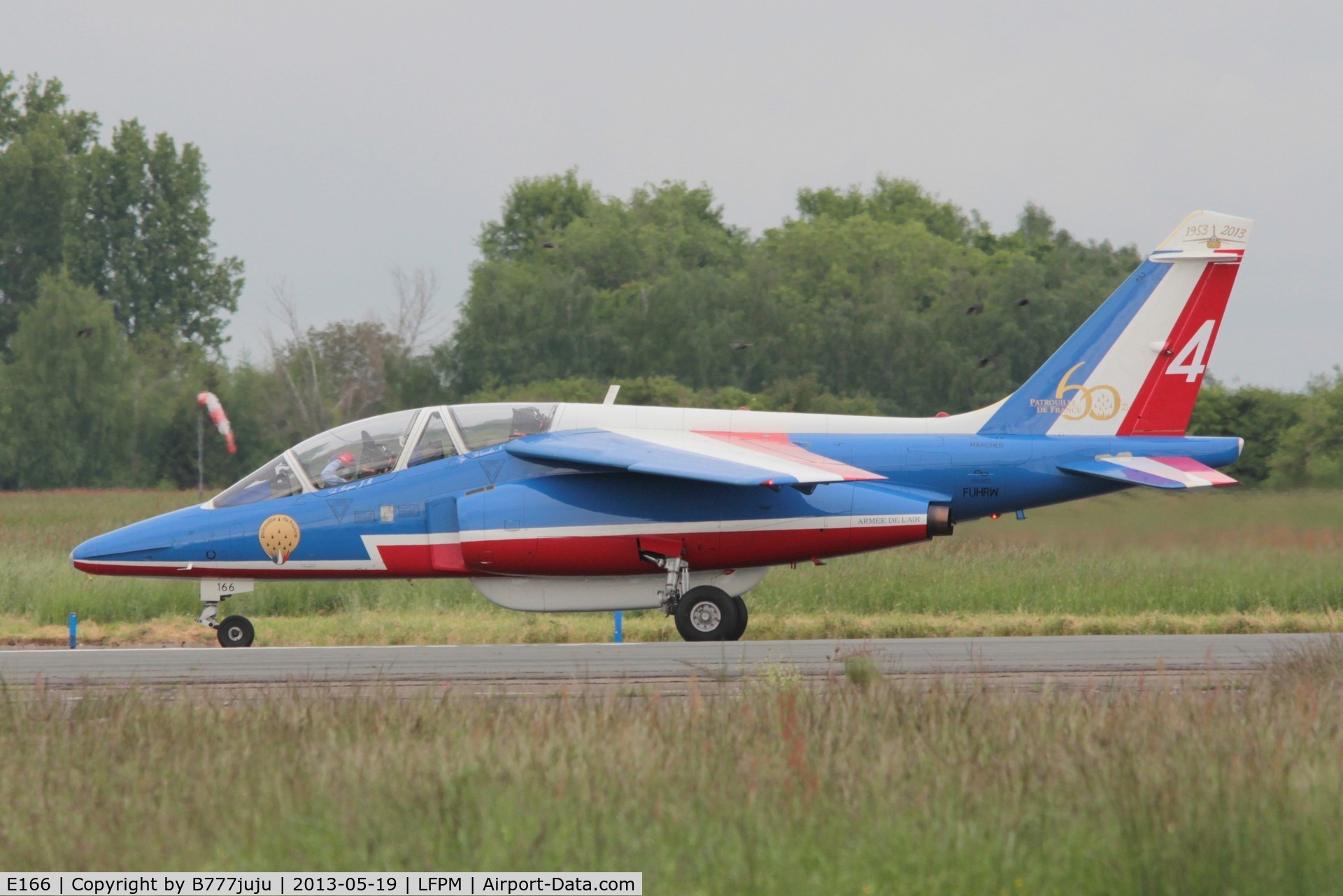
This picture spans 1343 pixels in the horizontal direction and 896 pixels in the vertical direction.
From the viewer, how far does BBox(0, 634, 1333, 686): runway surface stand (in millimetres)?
10828

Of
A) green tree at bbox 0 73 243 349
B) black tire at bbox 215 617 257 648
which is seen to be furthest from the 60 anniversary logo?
green tree at bbox 0 73 243 349

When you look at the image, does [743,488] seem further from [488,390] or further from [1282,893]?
[488,390]

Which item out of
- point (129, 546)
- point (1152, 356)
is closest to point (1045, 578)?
point (1152, 356)

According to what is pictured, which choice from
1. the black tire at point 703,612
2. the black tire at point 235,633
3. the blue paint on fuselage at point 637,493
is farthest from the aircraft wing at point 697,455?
the black tire at point 235,633

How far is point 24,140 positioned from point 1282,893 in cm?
8549

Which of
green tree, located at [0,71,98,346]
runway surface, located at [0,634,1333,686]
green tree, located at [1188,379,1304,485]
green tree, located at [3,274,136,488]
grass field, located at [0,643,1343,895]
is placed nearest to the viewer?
grass field, located at [0,643,1343,895]

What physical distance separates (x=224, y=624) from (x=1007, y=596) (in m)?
9.43

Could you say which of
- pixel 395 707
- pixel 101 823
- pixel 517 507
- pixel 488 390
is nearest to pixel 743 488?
pixel 517 507

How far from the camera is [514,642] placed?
593 inches

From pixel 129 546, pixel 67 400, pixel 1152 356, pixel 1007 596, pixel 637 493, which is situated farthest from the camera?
pixel 67 400

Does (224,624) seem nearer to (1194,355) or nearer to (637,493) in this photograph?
(637,493)
